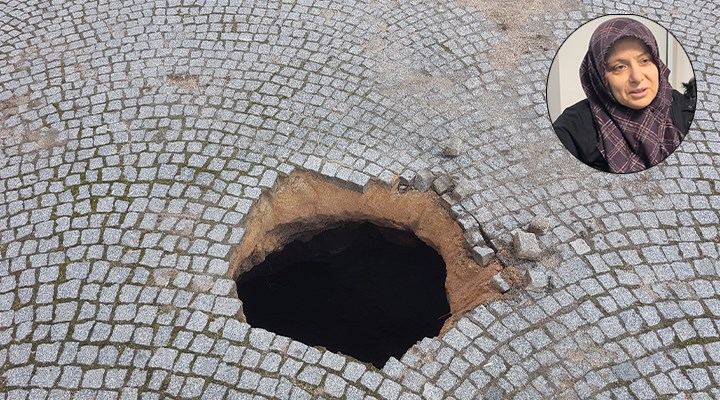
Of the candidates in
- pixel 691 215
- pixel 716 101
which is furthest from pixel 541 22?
pixel 691 215

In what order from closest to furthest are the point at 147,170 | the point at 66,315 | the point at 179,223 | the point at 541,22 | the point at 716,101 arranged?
the point at 66,315 < the point at 179,223 < the point at 147,170 < the point at 716,101 < the point at 541,22

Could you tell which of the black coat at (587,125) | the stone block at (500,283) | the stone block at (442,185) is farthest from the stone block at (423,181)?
the black coat at (587,125)

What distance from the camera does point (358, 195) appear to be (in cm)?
638

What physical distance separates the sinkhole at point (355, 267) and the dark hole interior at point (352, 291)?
0.01 metres

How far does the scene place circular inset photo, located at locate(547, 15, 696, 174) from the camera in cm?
503

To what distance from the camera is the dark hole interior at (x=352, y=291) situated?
6984 millimetres

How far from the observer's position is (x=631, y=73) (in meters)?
4.96

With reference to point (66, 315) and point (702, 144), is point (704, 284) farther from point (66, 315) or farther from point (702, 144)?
point (66, 315)

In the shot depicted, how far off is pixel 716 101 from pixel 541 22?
2.46 metres

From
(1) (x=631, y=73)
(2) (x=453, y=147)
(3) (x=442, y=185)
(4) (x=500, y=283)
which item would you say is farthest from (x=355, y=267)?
(1) (x=631, y=73)

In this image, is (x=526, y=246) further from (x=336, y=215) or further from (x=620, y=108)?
(x=336, y=215)

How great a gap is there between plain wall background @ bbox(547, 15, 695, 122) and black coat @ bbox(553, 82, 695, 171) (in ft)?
0.30

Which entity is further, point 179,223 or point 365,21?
point 365,21

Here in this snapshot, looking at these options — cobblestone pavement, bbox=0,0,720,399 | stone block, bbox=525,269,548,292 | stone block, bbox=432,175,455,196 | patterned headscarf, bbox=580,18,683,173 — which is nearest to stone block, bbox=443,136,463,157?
cobblestone pavement, bbox=0,0,720,399
